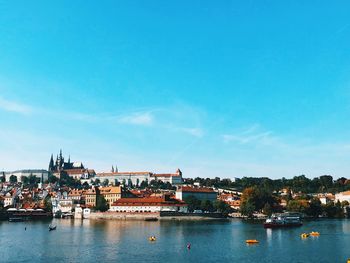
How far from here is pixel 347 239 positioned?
45.2m

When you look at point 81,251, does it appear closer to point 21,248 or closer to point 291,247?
point 21,248

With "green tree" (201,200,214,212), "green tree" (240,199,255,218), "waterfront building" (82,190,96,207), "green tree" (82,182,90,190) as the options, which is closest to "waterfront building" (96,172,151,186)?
"green tree" (82,182,90,190)

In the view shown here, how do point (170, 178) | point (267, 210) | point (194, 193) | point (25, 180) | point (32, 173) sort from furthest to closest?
1. point (32, 173)
2. point (170, 178)
3. point (25, 180)
4. point (194, 193)
5. point (267, 210)

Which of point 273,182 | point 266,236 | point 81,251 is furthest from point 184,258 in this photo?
point 273,182

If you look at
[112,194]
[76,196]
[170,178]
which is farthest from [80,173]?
[112,194]

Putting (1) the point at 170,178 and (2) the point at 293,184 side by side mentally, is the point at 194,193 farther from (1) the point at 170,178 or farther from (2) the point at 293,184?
(1) the point at 170,178

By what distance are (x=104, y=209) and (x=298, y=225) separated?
45.2 metres

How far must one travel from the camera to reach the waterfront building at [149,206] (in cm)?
9094

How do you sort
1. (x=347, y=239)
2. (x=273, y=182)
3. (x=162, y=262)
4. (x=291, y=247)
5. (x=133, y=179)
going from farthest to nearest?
1. (x=133, y=179)
2. (x=273, y=182)
3. (x=347, y=239)
4. (x=291, y=247)
5. (x=162, y=262)

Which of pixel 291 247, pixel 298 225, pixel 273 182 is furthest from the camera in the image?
pixel 273 182

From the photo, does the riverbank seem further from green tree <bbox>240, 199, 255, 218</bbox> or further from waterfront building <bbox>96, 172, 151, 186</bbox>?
waterfront building <bbox>96, 172, 151, 186</bbox>

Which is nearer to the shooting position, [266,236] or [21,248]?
[21,248]

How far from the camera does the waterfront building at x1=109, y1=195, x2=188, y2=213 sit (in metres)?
90.9

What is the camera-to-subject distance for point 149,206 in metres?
91.7
